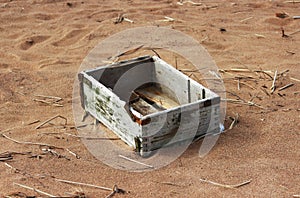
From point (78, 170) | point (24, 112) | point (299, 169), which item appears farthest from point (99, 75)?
point (299, 169)

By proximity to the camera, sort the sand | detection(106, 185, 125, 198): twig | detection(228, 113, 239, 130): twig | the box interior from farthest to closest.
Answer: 1. the box interior
2. detection(228, 113, 239, 130): twig
3. the sand
4. detection(106, 185, 125, 198): twig

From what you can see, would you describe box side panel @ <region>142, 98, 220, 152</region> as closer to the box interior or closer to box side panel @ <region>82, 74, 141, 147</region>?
box side panel @ <region>82, 74, 141, 147</region>

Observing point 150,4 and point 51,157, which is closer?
point 51,157

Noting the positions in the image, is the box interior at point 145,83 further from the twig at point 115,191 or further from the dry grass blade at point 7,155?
the twig at point 115,191

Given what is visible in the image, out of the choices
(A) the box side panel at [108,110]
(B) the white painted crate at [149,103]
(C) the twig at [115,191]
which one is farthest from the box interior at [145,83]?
(C) the twig at [115,191]

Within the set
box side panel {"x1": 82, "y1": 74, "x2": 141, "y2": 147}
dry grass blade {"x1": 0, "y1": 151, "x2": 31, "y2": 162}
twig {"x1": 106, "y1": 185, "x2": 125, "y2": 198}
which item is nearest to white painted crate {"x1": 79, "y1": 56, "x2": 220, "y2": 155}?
box side panel {"x1": 82, "y1": 74, "x2": 141, "y2": 147}

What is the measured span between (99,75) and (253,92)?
123cm

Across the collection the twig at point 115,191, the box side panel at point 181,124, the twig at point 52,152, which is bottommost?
the twig at point 115,191

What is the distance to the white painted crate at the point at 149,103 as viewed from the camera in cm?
387

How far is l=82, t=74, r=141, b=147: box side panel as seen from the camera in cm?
394

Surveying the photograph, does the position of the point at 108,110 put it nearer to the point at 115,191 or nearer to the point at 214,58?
the point at 115,191

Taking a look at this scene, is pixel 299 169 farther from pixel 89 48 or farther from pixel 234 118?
pixel 89 48

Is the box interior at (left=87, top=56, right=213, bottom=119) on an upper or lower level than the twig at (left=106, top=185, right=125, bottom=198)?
upper

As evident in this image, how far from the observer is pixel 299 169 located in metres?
3.74
